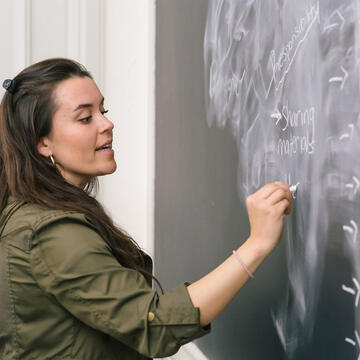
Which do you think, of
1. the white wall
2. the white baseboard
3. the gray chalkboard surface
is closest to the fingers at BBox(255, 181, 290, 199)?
the gray chalkboard surface

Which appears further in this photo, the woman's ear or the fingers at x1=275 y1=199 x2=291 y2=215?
the woman's ear

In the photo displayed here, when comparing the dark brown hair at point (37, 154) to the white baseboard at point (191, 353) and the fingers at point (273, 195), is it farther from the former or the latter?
the white baseboard at point (191, 353)

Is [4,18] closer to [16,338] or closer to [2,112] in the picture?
[2,112]

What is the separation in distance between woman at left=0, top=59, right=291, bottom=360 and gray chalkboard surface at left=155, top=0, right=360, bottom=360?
148 millimetres

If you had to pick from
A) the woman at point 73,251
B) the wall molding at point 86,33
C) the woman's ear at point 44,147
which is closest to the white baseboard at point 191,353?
Answer: the woman at point 73,251

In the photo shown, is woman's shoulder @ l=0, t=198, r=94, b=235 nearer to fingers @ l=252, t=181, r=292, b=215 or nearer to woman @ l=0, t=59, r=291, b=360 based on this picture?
woman @ l=0, t=59, r=291, b=360

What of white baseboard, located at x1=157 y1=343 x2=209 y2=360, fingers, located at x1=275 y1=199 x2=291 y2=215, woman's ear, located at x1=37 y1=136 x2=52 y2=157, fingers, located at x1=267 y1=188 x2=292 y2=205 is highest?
woman's ear, located at x1=37 y1=136 x2=52 y2=157

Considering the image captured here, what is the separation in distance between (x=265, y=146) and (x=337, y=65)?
362mm

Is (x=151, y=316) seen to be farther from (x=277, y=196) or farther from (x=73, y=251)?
(x=277, y=196)

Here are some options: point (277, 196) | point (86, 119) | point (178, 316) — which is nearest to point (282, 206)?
point (277, 196)

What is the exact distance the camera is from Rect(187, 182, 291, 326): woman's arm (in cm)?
107

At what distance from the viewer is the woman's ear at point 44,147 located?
135cm

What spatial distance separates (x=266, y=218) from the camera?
43.3 inches

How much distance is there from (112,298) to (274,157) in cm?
56
